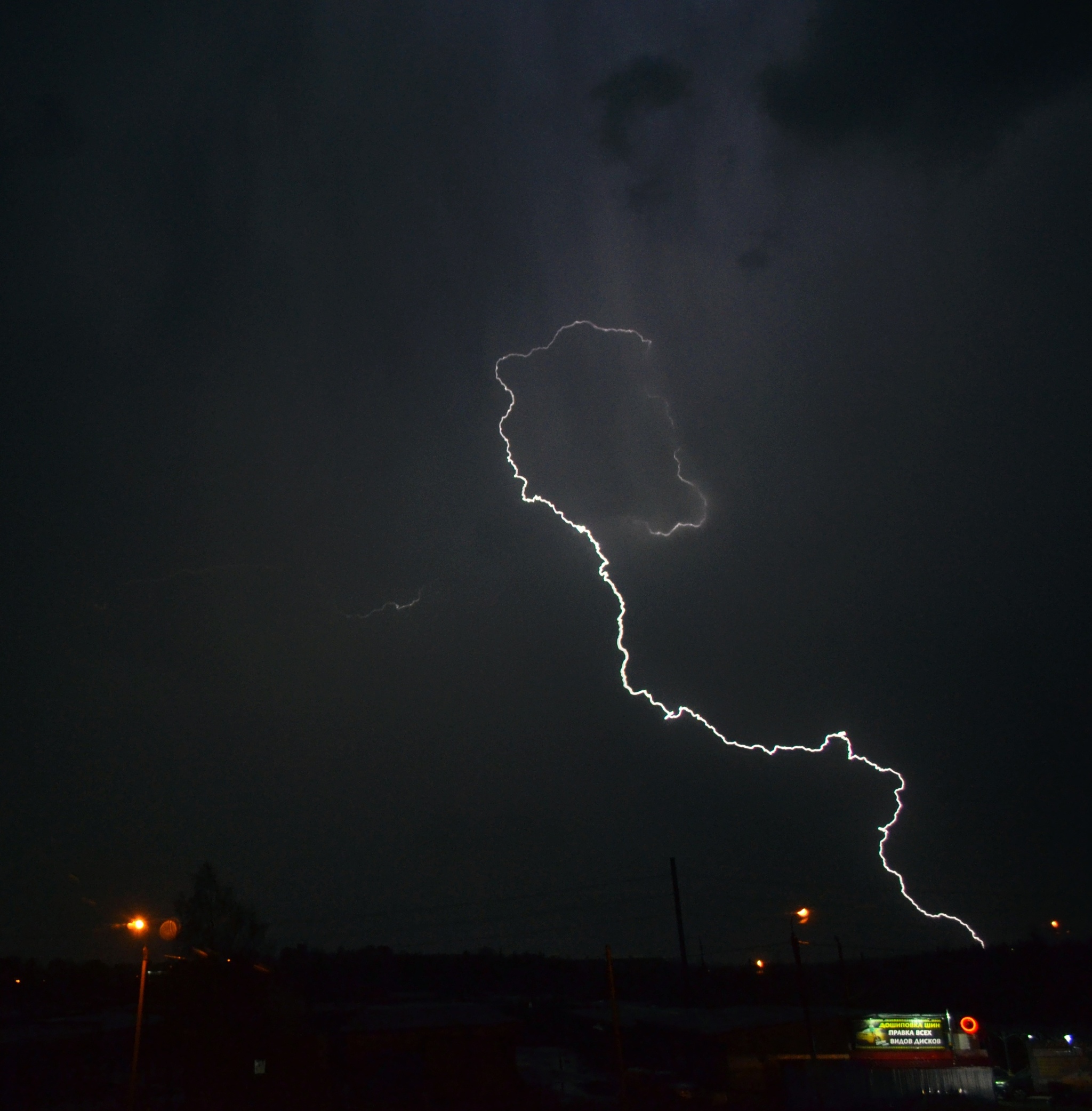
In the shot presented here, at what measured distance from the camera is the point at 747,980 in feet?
235

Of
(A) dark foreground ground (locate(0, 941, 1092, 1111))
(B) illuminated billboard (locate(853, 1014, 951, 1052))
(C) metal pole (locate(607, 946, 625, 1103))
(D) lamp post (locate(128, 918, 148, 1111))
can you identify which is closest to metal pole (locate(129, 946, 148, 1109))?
(D) lamp post (locate(128, 918, 148, 1111))

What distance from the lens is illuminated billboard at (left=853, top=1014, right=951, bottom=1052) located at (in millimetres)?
25609

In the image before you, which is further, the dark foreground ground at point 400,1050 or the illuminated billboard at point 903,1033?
the illuminated billboard at point 903,1033

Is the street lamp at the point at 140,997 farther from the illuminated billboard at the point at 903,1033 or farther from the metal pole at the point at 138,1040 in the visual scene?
the illuminated billboard at the point at 903,1033

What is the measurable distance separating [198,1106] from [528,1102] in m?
8.61

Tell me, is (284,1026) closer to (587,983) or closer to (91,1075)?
(91,1075)

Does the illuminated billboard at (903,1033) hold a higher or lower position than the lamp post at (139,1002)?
lower

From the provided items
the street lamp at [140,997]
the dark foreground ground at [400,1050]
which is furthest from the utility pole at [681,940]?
the street lamp at [140,997]

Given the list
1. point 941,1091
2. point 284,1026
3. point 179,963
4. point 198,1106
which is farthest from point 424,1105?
point 941,1091

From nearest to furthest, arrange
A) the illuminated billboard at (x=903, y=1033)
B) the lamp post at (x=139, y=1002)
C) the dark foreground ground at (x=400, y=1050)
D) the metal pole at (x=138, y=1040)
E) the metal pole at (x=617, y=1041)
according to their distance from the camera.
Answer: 1. the lamp post at (x=139, y=1002)
2. the metal pole at (x=138, y=1040)
3. the metal pole at (x=617, y=1041)
4. the dark foreground ground at (x=400, y=1050)
5. the illuminated billboard at (x=903, y=1033)

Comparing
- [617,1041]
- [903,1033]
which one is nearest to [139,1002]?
[617,1041]

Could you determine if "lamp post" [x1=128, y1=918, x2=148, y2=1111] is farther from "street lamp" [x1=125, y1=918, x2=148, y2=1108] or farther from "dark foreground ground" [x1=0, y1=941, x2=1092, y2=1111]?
"dark foreground ground" [x1=0, y1=941, x2=1092, y2=1111]

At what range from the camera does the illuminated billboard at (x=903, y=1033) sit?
25609 mm

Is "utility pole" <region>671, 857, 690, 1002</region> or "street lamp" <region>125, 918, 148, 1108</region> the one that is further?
"utility pole" <region>671, 857, 690, 1002</region>
